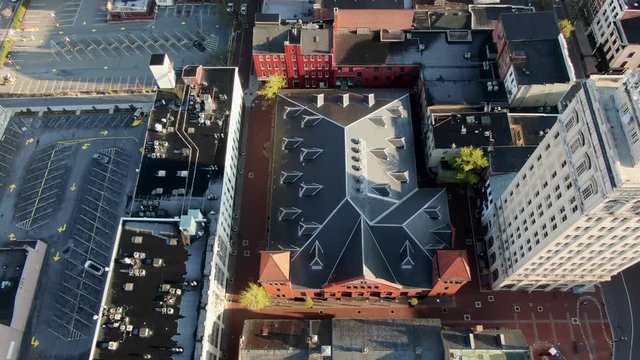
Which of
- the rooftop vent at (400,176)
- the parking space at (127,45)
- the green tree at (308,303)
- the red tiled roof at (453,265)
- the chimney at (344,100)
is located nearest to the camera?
the red tiled roof at (453,265)

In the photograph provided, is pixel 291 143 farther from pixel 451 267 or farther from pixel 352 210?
pixel 451 267

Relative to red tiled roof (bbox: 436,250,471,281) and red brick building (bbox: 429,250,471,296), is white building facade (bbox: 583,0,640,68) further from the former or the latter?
red tiled roof (bbox: 436,250,471,281)

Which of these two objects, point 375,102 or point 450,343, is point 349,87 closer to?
point 375,102

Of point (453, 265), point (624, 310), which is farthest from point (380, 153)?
point (624, 310)

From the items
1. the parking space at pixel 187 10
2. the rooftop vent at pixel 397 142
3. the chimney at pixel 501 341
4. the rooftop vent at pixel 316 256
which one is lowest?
the chimney at pixel 501 341

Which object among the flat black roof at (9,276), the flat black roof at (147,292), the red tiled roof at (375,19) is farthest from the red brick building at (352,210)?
the flat black roof at (9,276)

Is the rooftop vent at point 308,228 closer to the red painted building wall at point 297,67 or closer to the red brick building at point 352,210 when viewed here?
the red brick building at point 352,210

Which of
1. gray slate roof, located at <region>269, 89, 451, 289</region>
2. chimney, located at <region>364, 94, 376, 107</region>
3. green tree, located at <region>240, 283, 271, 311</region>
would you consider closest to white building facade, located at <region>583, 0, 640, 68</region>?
gray slate roof, located at <region>269, 89, 451, 289</region>
